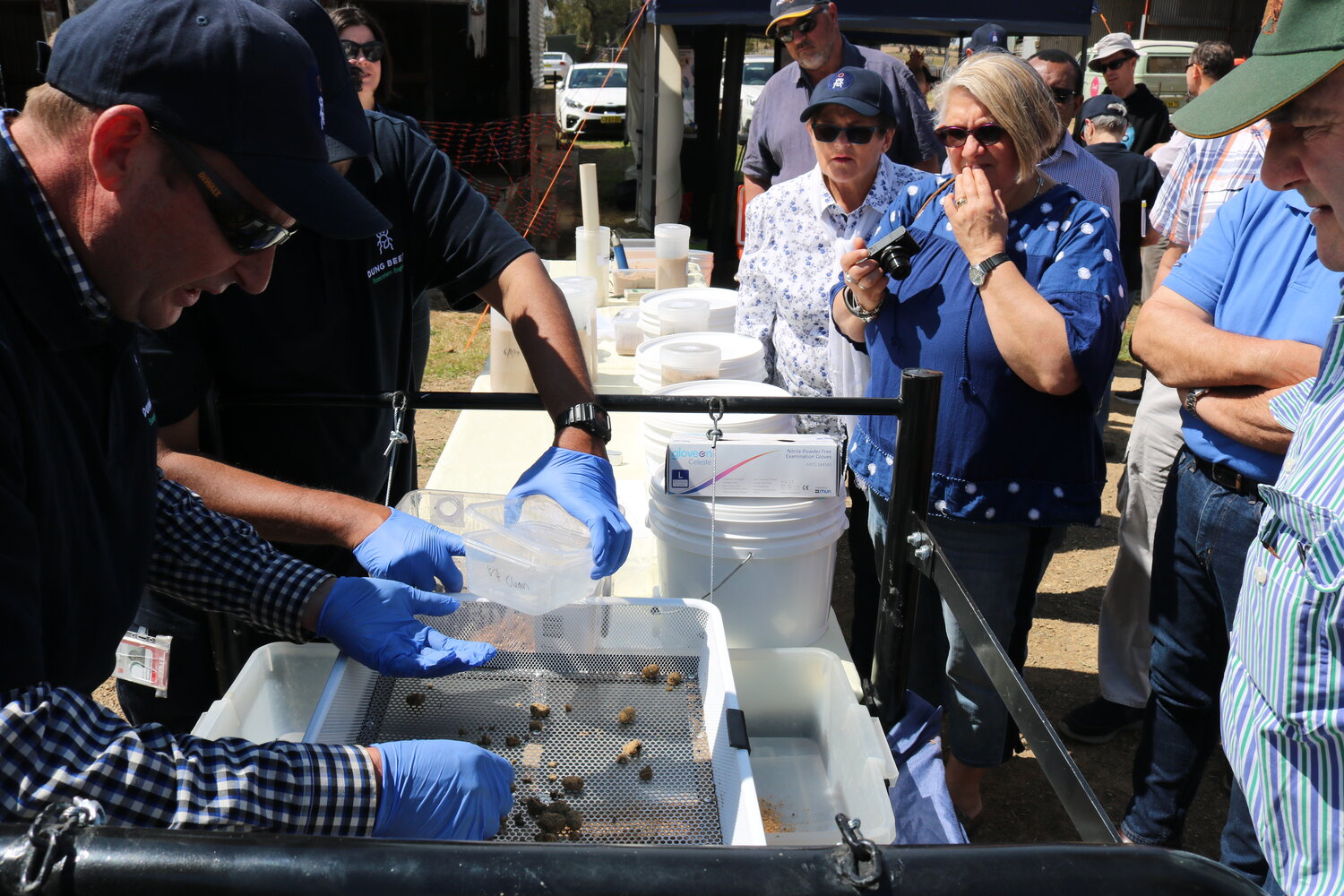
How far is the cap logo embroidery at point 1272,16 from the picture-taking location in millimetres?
1199

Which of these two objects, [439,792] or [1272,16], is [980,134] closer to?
[1272,16]

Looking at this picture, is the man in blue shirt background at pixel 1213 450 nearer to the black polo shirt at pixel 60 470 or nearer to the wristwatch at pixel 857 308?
the wristwatch at pixel 857 308

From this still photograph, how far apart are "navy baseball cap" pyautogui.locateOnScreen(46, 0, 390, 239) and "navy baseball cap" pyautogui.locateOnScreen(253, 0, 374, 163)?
0.58m

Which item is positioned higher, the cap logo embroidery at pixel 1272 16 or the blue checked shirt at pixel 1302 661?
the cap logo embroidery at pixel 1272 16

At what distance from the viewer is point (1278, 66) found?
45.9 inches

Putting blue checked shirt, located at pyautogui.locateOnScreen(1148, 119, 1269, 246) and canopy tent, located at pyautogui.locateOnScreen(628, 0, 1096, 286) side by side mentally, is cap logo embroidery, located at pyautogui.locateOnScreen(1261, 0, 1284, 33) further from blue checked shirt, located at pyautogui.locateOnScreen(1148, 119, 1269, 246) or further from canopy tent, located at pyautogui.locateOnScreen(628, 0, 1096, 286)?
canopy tent, located at pyautogui.locateOnScreen(628, 0, 1096, 286)

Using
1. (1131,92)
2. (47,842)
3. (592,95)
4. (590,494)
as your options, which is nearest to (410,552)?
(590,494)

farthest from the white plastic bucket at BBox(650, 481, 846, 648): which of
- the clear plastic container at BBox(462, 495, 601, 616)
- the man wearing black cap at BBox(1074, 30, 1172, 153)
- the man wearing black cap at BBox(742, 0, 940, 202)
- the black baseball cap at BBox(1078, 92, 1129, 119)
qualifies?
the man wearing black cap at BBox(1074, 30, 1172, 153)

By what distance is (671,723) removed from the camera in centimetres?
145

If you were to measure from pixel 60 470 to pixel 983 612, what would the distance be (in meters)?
1.88

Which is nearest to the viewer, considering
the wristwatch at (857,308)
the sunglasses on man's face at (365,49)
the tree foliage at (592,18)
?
the wristwatch at (857,308)

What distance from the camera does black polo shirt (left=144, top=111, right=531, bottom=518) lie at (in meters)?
1.78

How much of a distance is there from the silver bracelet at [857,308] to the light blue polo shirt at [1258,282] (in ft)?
2.11

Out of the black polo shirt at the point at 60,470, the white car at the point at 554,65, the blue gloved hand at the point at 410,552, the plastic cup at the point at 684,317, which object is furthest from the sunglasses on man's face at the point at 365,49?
the white car at the point at 554,65
